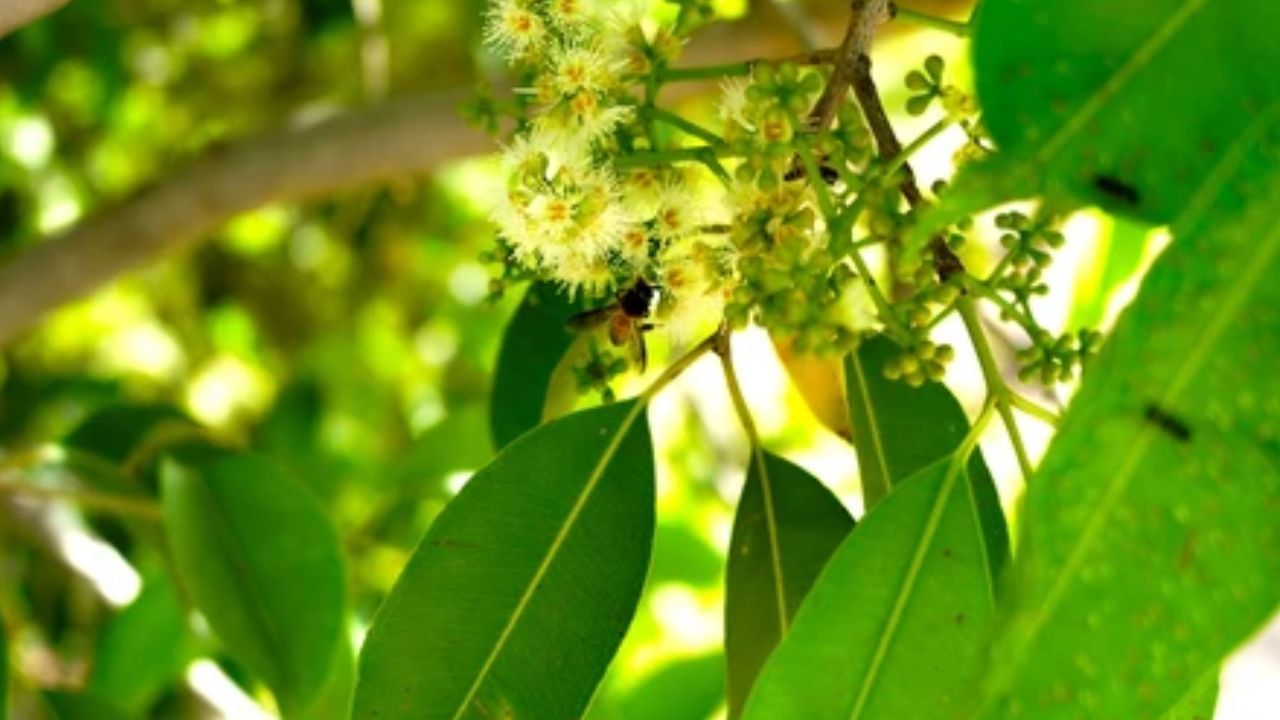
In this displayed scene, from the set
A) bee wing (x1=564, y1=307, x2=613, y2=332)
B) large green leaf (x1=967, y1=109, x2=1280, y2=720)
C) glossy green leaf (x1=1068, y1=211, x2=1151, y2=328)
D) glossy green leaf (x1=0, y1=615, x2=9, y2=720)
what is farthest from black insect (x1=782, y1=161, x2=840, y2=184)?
glossy green leaf (x1=0, y1=615, x2=9, y2=720)

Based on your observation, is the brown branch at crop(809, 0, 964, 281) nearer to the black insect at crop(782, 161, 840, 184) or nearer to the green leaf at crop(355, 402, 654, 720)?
the black insect at crop(782, 161, 840, 184)

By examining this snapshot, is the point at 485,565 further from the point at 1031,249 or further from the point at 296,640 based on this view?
the point at 296,640

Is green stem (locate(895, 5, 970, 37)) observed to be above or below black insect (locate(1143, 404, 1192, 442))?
above

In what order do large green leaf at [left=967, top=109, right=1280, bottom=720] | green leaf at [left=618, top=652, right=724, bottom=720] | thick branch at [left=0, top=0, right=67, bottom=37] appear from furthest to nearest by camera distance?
green leaf at [left=618, top=652, right=724, bottom=720] → thick branch at [left=0, top=0, right=67, bottom=37] → large green leaf at [left=967, top=109, right=1280, bottom=720]

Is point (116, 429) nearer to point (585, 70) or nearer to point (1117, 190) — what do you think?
point (585, 70)

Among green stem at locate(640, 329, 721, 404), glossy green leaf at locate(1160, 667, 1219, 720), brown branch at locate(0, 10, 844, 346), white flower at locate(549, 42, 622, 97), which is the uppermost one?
brown branch at locate(0, 10, 844, 346)

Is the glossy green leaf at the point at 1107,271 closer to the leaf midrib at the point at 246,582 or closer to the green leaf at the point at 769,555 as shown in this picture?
the green leaf at the point at 769,555

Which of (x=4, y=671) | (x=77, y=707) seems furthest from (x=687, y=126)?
(x=77, y=707)
